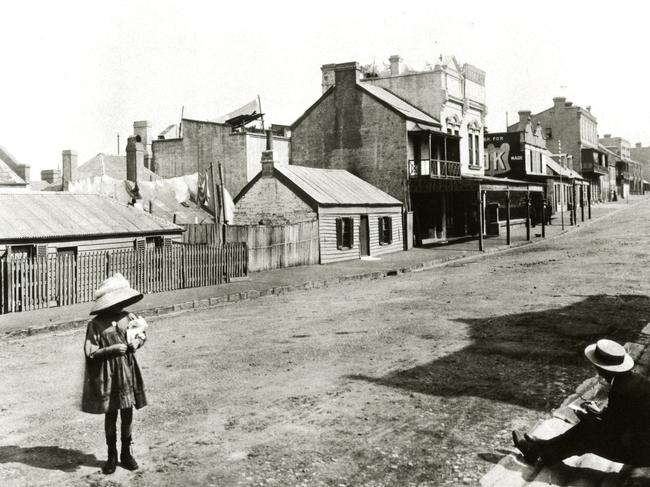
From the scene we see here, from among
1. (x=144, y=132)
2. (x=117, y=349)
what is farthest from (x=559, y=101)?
(x=117, y=349)

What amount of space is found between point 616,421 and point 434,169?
97.9 feet

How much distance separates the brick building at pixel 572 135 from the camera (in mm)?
71125

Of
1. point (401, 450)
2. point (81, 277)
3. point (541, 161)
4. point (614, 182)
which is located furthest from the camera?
point (614, 182)

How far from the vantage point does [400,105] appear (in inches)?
1345

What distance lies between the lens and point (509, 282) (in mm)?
17250

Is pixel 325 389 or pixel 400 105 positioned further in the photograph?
pixel 400 105

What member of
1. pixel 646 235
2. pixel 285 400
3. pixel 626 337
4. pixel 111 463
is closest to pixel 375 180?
pixel 646 235

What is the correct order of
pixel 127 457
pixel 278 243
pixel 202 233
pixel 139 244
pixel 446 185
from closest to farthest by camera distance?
pixel 127 457 → pixel 139 244 → pixel 278 243 → pixel 202 233 → pixel 446 185

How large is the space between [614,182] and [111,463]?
301ft

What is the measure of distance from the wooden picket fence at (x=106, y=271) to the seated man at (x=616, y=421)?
12844 mm

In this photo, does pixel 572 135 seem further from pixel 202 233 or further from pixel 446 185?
pixel 202 233

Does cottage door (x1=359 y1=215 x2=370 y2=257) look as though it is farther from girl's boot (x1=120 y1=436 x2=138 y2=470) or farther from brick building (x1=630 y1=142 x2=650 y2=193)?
brick building (x1=630 y1=142 x2=650 y2=193)

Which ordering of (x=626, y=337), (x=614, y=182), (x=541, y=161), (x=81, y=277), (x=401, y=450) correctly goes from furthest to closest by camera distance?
(x=614, y=182) < (x=541, y=161) < (x=81, y=277) < (x=626, y=337) < (x=401, y=450)

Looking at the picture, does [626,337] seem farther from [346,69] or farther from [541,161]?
[541,161]
